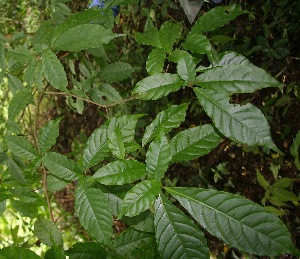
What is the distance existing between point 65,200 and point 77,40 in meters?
2.61

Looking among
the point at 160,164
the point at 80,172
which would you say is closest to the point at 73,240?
the point at 80,172

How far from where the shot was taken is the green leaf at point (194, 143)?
33.9 inches

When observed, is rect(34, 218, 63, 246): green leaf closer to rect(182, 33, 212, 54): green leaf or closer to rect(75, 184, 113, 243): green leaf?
rect(75, 184, 113, 243): green leaf

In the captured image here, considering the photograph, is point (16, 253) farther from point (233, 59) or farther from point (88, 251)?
point (233, 59)

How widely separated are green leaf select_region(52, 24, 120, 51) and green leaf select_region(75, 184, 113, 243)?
37 centimetres

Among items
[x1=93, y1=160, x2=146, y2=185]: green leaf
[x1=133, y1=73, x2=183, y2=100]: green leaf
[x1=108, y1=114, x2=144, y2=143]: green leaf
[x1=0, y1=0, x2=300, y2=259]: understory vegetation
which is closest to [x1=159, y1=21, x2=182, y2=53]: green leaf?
[x1=0, y1=0, x2=300, y2=259]: understory vegetation

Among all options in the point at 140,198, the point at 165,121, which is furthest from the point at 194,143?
the point at 140,198

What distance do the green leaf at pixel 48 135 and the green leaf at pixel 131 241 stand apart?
34cm

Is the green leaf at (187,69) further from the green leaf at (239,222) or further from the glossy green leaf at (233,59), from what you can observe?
the green leaf at (239,222)

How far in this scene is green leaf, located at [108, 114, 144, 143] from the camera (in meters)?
0.93

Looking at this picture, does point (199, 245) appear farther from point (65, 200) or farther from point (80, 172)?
point (65, 200)

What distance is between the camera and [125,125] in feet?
3.09

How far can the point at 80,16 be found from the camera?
3.31ft

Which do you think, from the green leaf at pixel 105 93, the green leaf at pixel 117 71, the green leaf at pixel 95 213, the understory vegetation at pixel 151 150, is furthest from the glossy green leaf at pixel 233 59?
the green leaf at pixel 105 93
